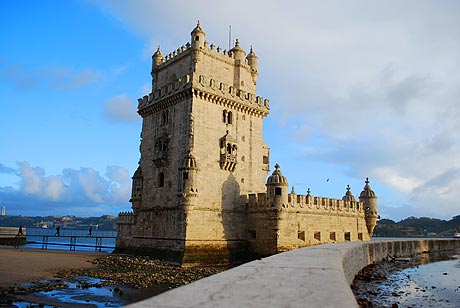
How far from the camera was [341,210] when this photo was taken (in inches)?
1321

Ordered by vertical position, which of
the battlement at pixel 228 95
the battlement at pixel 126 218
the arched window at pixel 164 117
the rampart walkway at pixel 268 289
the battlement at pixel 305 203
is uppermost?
the battlement at pixel 228 95

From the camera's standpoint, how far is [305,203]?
29.9m

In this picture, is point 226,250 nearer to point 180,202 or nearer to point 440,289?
point 180,202

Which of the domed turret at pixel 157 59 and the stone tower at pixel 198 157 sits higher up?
the domed turret at pixel 157 59

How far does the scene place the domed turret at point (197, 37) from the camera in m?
29.3

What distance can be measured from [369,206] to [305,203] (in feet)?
34.7

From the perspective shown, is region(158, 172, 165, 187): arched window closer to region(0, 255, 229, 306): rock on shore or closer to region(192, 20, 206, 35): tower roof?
region(0, 255, 229, 306): rock on shore

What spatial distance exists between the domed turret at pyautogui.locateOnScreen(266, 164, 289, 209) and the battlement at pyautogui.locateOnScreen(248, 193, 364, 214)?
0.36m

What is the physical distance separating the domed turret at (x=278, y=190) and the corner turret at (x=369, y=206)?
13.4m

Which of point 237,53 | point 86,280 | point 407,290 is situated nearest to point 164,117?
point 237,53

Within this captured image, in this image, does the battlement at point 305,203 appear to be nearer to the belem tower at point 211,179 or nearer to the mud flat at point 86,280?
the belem tower at point 211,179

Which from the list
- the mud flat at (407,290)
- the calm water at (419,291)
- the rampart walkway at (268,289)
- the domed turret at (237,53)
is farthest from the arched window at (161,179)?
the rampart walkway at (268,289)

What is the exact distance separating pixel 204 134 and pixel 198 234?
24.1 feet

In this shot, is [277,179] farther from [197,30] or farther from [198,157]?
[197,30]
